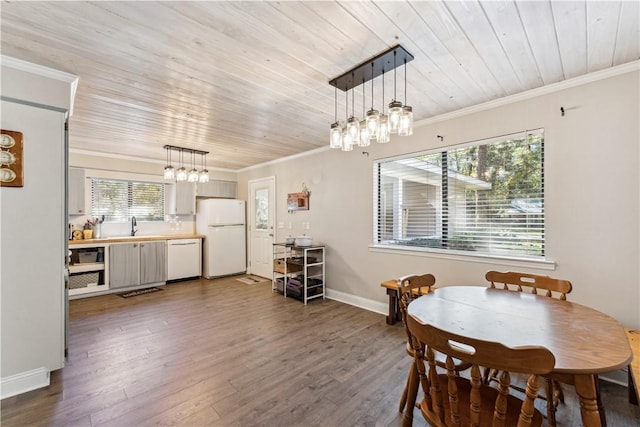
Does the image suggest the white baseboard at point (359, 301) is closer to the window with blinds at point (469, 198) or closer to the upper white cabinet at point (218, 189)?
the window with blinds at point (469, 198)

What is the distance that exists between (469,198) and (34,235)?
12.7 ft

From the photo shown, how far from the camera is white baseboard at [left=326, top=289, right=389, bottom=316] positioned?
3739mm

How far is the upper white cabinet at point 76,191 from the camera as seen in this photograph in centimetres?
462

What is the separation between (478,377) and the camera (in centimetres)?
105

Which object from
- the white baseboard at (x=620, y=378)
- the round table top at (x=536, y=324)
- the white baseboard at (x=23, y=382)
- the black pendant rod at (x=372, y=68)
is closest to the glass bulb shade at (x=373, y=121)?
the black pendant rod at (x=372, y=68)

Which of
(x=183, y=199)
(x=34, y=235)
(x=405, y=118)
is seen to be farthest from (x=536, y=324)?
(x=183, y=199)

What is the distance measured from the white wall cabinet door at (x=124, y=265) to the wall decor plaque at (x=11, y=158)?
2991 mm

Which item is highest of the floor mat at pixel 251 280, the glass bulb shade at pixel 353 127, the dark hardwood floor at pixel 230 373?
the glass bulb shade at pixel 353 127

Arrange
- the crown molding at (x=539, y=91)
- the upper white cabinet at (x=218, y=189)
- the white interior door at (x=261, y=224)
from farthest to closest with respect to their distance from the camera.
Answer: the upper white cabinet at (x=218, y=189) < the white interior door at (x=261, y=224) < the crown molding at (x=539, y=91)

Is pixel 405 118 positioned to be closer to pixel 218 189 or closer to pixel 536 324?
pixel 536 324

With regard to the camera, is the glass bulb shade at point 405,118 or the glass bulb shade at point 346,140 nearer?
the glass bulb shade at point 405,118

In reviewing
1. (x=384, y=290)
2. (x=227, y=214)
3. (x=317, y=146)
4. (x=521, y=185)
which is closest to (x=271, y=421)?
(x=384, y=290)

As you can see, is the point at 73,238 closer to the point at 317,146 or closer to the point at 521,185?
the point at 317,146

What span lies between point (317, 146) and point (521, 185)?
2.78m
